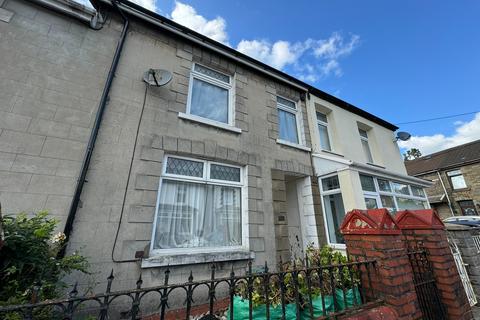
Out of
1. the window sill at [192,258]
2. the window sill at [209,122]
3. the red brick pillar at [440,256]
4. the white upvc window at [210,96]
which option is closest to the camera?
the red brick pillar at [440,256]

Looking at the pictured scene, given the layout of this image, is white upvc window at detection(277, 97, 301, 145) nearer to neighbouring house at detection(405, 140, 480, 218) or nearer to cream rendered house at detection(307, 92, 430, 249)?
cream rendered house at detection(307, 92, 430, 249)

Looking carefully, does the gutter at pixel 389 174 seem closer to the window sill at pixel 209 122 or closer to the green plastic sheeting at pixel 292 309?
the window sill at pixel 209 122

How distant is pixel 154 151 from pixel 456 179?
85.5 ft

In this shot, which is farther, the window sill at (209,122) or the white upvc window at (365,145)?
the white upvc window at (365,145)

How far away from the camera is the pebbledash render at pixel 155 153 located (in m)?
3.65

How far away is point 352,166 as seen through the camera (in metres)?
5.93

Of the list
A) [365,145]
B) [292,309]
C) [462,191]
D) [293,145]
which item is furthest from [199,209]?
[462,191]

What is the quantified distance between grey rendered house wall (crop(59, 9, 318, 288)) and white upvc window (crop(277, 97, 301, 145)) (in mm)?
473

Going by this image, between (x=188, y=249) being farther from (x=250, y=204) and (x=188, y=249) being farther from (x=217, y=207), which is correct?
(x=250, y=204)

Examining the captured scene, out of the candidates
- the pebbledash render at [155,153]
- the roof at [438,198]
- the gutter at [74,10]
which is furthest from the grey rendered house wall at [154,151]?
the roof at [438,198]

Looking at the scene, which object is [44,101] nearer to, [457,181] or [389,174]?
[389,174]

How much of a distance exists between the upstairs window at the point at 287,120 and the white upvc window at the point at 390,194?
246 cm

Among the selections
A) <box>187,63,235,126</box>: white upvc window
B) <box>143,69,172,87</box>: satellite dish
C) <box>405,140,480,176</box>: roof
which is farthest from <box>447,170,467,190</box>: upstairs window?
<box>143,69,172,87</box>: satellite dish

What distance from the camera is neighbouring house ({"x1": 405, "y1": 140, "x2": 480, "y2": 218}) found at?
1780 centimetres
